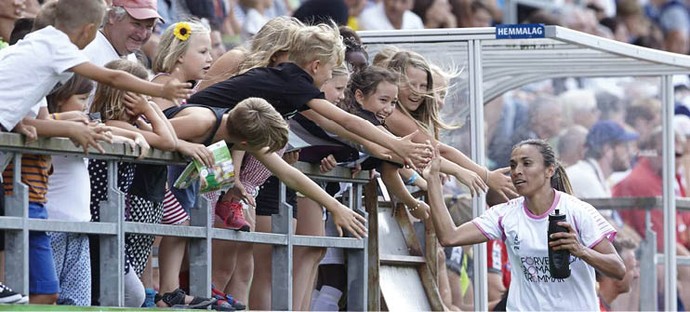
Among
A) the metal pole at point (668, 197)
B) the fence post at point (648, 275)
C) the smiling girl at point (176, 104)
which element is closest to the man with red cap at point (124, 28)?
the smiling girl at point (176, 104)

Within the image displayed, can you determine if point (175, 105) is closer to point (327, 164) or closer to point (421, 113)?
point (327, 164)

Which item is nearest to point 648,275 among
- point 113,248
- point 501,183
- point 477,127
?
point 477,127

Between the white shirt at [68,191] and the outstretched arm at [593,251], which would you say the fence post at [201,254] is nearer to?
the white shirt at [68,191]

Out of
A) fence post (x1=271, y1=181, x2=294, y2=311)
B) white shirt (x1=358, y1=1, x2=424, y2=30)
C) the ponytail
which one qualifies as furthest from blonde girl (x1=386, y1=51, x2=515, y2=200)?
white shirt (x1=358, y1=1, x2=424, y2=30)

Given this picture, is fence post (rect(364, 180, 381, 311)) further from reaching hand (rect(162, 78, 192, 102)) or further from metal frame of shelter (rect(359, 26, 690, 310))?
reaching hand (rect(162, 78, 192, 102))

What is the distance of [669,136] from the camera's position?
13.5 meters

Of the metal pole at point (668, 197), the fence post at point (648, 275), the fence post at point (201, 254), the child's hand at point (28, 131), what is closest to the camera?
the child's hand at point (28, 131)

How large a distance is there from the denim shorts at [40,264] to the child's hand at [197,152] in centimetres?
82

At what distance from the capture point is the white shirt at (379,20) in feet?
52.5

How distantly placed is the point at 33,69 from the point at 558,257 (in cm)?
289

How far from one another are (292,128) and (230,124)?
48.2 inches

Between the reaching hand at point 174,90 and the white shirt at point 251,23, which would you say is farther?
the white shirt at point 251,23

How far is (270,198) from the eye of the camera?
8.76 metres

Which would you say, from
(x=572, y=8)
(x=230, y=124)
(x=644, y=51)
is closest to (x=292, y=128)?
(x=230, y=124)
